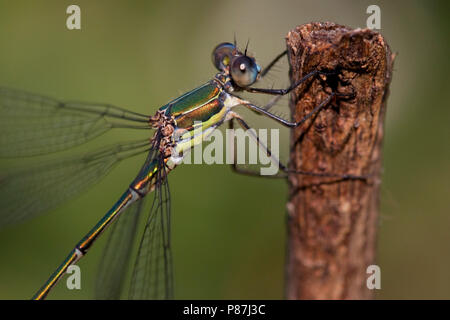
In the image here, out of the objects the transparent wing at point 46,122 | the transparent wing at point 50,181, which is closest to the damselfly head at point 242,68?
the transparent wing at point 46,122

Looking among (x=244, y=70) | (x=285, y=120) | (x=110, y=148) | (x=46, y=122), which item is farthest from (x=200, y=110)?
(x=46, y=122)

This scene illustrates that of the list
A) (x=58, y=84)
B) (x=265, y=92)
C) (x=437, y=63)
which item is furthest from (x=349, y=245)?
(x=58, y=84)

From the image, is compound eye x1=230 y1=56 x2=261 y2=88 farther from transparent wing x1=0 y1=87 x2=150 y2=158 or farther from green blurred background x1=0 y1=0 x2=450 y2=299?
green blurred background x1=0 y1=0 x2=450 y2=299

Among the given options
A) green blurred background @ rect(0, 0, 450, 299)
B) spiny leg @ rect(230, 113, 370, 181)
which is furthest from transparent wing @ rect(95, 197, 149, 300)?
spiny leg @ rect(230, 113, 370, 181)

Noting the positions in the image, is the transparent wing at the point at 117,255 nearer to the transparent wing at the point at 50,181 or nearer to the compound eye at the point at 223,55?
the transparent wing at the point at 50,181

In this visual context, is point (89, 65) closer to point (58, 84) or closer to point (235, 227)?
point (58, 84)

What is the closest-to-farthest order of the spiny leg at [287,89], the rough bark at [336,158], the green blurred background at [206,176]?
the rough bark at [336,158] → the spiny leg at [287,89] → the green blurred background at [206,176]
